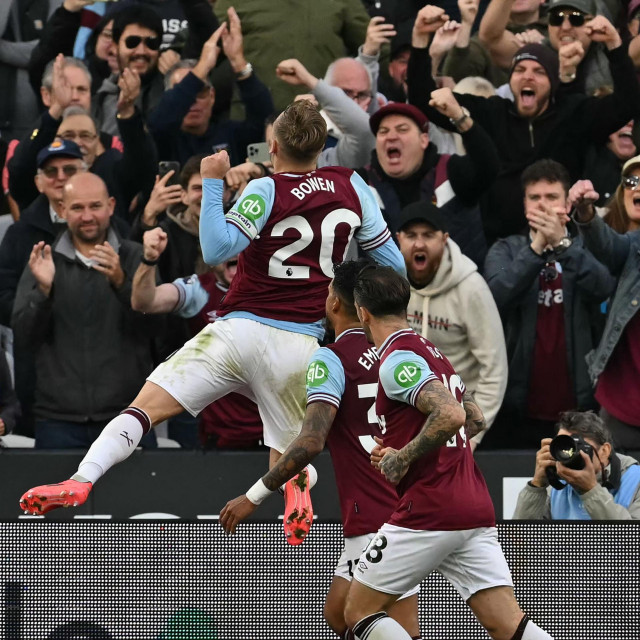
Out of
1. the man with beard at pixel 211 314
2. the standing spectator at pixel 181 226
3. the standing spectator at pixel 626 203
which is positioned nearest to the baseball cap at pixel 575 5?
the standing spectator at pixel 626 203

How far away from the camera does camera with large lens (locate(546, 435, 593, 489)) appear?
25.2 feet

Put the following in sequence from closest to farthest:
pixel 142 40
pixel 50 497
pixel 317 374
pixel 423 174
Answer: pixel 50 497 → pixel 317 374 → pixel 423 174 → pixel 142 40

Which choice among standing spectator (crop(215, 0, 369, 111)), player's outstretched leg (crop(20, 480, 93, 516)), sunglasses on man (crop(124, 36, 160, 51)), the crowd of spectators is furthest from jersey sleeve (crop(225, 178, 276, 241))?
sunglasses on man (crop(124, 36, 160, 51))

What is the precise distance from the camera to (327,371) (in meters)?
6.86

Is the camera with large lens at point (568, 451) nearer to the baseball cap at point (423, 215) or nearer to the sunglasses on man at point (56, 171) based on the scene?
the baseball cap at point (423, 215)

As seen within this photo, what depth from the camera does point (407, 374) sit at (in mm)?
6332

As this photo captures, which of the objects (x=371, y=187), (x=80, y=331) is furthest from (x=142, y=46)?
(x=371, y=187)

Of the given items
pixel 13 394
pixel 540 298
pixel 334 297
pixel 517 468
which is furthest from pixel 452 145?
pixel 334 297

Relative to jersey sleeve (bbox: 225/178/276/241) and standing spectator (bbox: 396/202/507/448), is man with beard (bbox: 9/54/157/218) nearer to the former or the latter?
standing spectator (bbox: 396/202/507/448)

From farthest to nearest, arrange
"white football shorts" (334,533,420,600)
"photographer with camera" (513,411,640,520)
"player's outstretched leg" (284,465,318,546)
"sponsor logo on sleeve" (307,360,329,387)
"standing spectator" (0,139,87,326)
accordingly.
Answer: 1. "standing spectator" (0,139,87,326)
2. "photographer with camera" (513,411,640,520)
3. "white football shorts" (334,533,420,600)
4. "player's outstretched leg" (284,465,318,546)
5. "sponsor logo on sleeve" (307,360,329,387)

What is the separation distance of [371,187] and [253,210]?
2655 mm

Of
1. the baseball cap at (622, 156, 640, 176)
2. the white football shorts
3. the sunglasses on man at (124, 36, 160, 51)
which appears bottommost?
the white football shorts

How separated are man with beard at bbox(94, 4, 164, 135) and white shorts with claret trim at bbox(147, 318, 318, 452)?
4.65 metres

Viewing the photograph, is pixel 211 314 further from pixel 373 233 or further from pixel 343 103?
pixel 373 233
